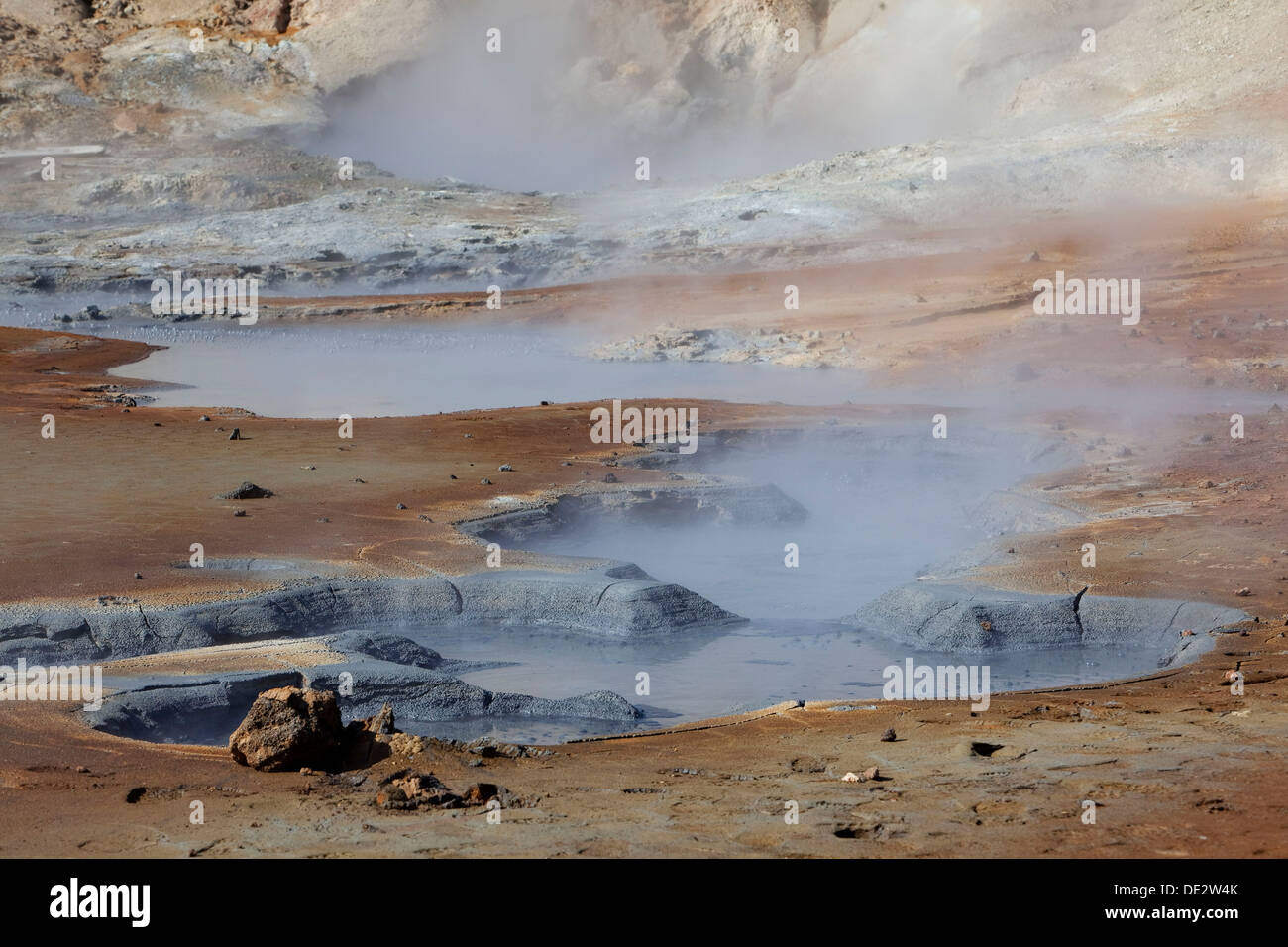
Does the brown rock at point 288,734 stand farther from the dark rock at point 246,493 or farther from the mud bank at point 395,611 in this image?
the dark rock at point 246,493

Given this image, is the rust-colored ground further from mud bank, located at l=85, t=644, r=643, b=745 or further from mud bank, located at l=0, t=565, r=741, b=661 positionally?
mud bank, located at l=0, t=565, r=741, b=661

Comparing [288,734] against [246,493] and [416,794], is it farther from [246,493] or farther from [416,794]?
[246,493]

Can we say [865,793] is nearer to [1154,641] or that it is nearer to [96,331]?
[1154,641]

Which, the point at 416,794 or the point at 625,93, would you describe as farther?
the point at 625,93

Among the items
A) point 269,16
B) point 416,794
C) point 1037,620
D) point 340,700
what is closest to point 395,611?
point 340,700

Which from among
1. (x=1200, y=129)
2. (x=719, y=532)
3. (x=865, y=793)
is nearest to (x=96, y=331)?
(x=719, y=532)

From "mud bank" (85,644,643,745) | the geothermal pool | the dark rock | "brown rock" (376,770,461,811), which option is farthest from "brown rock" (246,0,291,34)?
"brown rock" (376,770,461,811)
